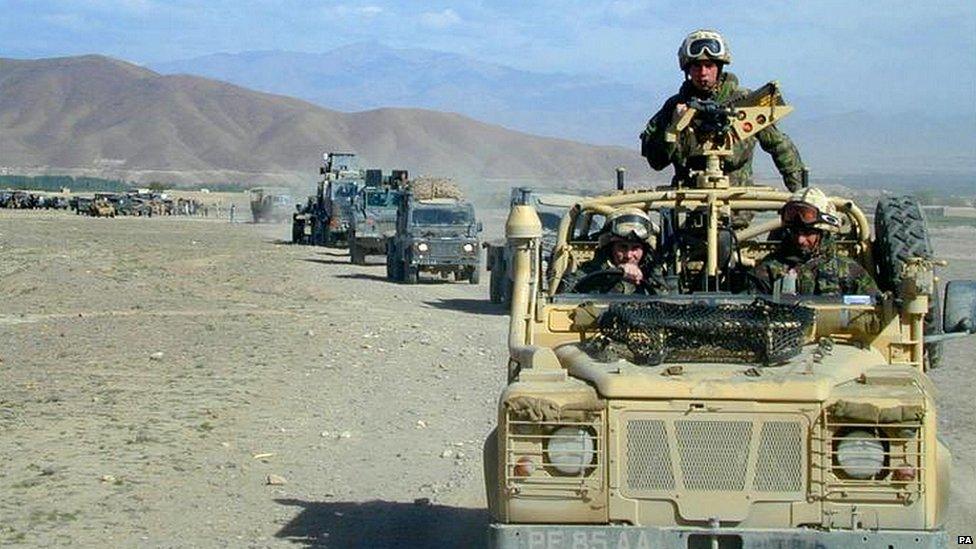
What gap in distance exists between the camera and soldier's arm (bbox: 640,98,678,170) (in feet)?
30.7

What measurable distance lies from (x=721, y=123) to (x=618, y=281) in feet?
3.64

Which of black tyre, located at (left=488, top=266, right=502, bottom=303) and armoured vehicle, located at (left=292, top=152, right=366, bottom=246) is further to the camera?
armoured vehicle, located at (left=292, top=152, right=366, bottom=246)

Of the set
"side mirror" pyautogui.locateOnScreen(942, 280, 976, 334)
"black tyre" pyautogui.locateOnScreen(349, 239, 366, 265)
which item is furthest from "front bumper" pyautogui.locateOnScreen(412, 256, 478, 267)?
"side mirror" pyautogui.locateOnScreen(942, 280, 976, 334)

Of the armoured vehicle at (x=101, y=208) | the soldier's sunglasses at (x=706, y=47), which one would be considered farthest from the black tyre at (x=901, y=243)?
the armoured vehicle at (x=101, y=208)

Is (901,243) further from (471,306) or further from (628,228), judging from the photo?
(471,306)

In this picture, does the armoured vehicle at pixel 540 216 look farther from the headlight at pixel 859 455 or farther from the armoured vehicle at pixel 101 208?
the armoured vehicle at pixel 101 208

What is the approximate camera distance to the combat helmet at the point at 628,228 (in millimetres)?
8328

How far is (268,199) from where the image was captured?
281 ft

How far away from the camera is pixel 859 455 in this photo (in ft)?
20.4

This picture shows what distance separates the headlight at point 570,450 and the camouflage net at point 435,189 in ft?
101

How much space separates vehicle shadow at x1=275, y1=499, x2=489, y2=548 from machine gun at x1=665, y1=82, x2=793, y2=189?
228 centimetres

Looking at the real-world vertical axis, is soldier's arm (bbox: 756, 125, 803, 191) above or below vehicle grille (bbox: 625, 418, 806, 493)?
above

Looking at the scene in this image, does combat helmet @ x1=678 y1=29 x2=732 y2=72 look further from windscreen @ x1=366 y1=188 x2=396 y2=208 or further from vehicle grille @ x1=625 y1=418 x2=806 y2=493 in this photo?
windscreen @ x1=366 y1=188 x2=396 y2=208

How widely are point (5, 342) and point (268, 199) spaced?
66547mm
